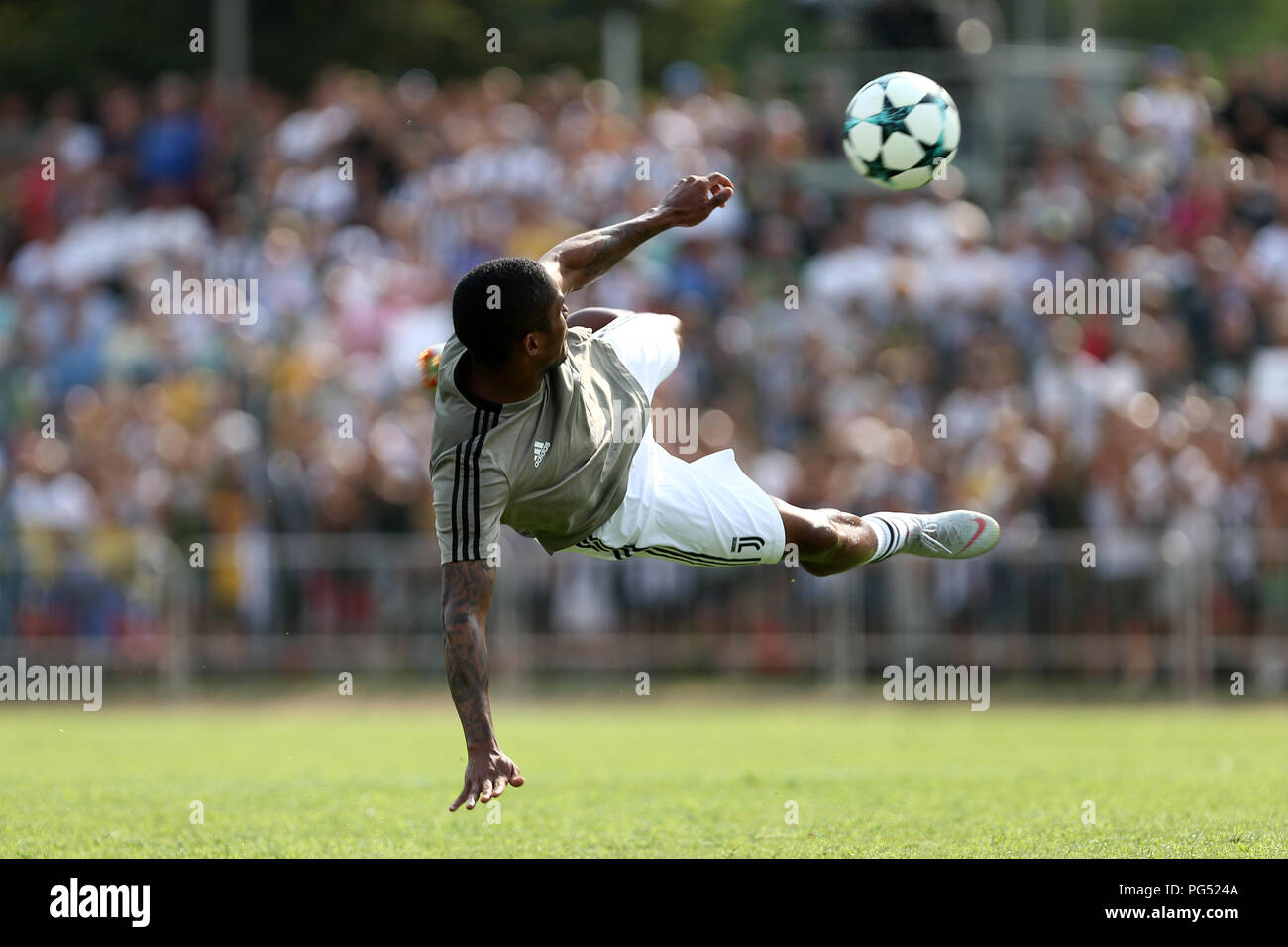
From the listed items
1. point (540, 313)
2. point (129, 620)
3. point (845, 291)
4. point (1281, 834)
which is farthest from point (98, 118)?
point (1281, 834)

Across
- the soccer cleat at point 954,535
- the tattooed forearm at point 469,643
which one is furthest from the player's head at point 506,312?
the soccer cleat at point 954,535

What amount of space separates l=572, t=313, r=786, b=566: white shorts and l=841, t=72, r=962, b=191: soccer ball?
2.36 metres

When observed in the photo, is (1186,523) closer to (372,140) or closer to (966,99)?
(966,99)

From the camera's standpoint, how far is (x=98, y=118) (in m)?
24.1

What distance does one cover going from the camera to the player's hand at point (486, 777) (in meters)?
6.84

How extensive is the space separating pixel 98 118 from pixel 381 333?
25.0ft

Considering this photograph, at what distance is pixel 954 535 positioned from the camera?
9.00 metres

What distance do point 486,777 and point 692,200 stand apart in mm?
3171

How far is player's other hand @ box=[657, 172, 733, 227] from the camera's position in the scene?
862 centimetres
